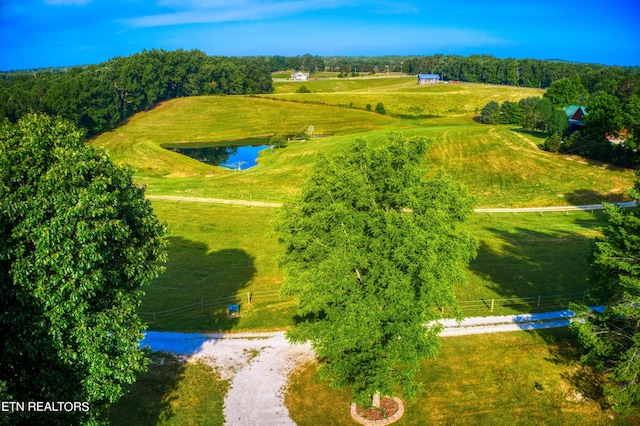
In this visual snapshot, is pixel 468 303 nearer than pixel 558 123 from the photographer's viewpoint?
Yes

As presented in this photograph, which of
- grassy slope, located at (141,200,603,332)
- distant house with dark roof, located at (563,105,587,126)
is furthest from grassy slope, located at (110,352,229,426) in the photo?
distant house with dark roof, located at (563,105,587,126)

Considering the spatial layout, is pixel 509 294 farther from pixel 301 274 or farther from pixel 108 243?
pixel 108 243

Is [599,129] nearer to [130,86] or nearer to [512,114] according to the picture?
[512,114]

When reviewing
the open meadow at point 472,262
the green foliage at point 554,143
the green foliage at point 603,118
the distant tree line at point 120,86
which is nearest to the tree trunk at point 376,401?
the open meadow at point 472,262

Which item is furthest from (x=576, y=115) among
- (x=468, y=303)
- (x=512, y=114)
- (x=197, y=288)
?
(x=197, y=288)

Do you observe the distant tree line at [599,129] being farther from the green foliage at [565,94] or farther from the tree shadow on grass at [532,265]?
the tree shadow on grass at [532,265]
